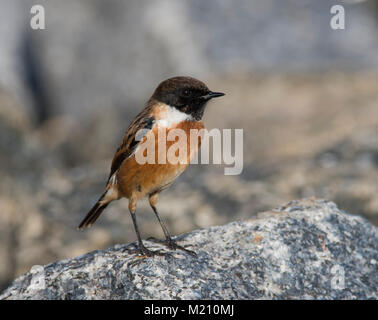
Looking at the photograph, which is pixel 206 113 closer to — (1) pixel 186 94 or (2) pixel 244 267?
(1) pixel 186 94

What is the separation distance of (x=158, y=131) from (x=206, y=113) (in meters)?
9.12

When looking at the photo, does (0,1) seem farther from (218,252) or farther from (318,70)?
(218,252)

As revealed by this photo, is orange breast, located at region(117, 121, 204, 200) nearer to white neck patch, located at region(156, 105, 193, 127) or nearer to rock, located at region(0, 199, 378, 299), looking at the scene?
white neck patch, located at region(156, 105, 193, 127)

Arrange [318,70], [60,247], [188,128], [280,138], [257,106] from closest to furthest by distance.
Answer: [188,128], [60,247], [280,138], [257,106], [318,70]

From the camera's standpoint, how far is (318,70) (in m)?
16.2

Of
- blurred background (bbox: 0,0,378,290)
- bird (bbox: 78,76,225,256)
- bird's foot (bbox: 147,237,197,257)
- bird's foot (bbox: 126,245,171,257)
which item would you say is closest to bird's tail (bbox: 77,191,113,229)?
bird (bbox: 78,76,225,256)

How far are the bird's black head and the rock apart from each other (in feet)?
4.01

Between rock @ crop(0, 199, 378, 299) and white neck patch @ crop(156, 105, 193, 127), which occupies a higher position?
white neck patch @ crop(156, 105, 193, 127)

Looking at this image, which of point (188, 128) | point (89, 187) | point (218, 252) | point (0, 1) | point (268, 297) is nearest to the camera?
point (268, 297)

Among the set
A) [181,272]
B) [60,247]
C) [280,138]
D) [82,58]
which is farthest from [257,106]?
[181,272]

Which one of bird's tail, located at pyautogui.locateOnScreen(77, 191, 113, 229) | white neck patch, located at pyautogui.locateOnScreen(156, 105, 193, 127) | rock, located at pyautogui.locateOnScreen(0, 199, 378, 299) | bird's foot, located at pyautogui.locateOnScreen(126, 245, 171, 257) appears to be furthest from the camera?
bird's tail, located at pyautogui.locateOnScreen(77, 191, 113, 229)

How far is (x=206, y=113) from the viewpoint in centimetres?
1495

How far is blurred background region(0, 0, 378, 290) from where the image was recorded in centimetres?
955

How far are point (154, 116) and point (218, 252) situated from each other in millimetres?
1467
